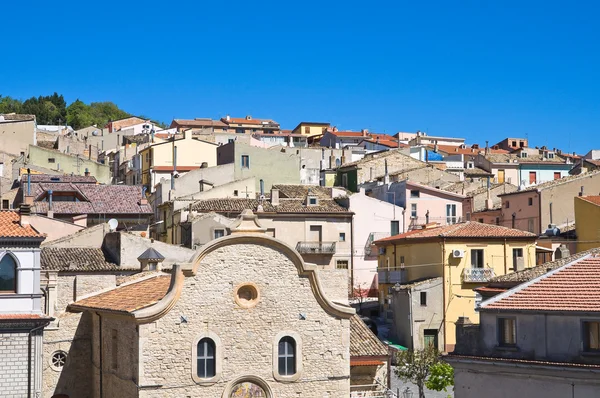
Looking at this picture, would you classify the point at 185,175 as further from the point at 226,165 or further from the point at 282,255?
the point at 282,255

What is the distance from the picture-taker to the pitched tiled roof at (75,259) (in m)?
46.2

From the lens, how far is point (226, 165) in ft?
245

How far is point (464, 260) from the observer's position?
5875cm

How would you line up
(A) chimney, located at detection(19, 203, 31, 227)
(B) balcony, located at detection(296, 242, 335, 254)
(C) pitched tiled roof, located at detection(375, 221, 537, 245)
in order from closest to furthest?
(A) chimney, located at detection(19, 203, 31, 227), (C) pitched tiled roof, located at detection(375, 221, 537, 245), (B) balcony, located at detection(296, 242, 335, 254)

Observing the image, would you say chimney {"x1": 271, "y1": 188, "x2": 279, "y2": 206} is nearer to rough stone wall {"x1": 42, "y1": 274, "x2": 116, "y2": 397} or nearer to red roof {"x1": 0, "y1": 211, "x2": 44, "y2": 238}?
rough stone wall {"x1": 42, "y1": 274, "x2": 116, "y2": 397}

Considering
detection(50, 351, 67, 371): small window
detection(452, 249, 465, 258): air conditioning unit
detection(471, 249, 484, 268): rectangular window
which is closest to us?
detection(50, 351, 67, 371): small window

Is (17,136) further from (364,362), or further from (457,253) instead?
(364,362)

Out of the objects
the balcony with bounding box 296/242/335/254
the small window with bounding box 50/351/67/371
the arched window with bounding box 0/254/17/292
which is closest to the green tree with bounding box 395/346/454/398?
the small window with bounding box 50/351/67/371

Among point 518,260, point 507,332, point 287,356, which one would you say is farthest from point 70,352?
point 518,260

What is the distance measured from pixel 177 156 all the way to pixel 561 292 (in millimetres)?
57379

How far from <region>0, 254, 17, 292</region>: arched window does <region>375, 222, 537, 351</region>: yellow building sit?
27.1m

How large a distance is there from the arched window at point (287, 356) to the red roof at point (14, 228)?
902 cm

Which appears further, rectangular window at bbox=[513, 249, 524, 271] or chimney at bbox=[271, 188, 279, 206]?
chimney at bbox=[271, 188, 279, 206]

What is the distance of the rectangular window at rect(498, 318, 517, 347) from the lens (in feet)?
98.5
